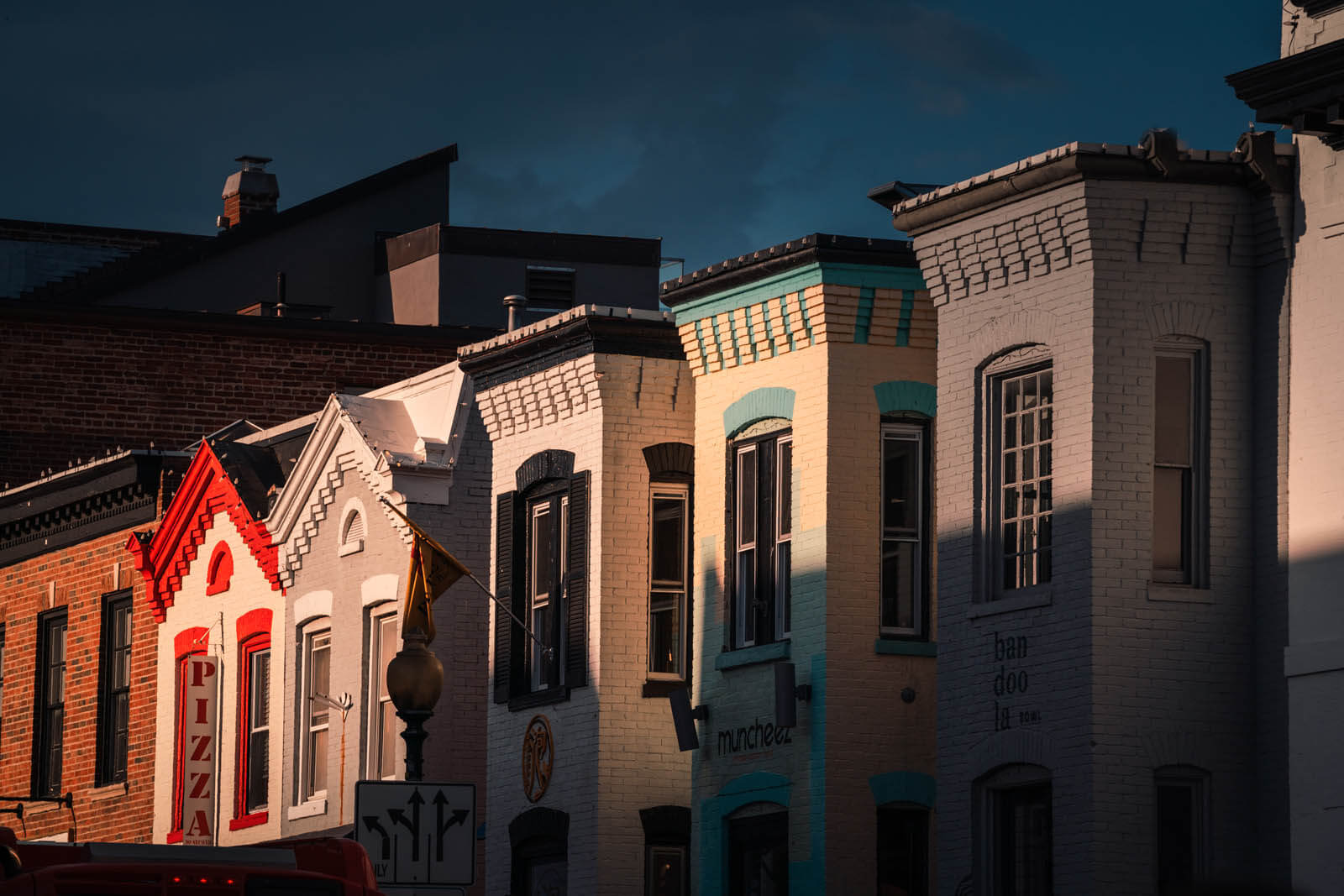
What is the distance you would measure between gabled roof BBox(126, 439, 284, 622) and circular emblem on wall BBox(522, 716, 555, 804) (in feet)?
21.3

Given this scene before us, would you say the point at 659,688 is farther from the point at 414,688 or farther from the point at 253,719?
the point at 253,719

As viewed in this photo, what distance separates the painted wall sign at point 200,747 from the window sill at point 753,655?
1110 cm

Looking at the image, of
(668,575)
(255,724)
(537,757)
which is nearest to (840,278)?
(668,575)

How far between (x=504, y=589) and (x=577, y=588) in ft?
5.01

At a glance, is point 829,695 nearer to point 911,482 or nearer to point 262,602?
point 911,482

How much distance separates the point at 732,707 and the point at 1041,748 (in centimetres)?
464

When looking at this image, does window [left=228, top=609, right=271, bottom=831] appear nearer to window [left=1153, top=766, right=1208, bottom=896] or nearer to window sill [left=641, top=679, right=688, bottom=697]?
window sill [left=641, top=679, right=688, bottom=697]

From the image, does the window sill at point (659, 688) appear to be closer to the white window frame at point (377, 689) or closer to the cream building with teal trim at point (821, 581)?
the cream building with teal trim at point (821, 581)

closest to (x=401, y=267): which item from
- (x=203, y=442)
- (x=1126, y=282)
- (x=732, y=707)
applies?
(x=203, y=442)

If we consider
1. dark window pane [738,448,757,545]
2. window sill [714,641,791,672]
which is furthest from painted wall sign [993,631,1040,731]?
dark window pane [738,448,757,545]

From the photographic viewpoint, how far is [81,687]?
37.7 meters

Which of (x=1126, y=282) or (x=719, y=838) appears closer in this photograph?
(x=1126, y=282)

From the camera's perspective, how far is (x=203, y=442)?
115 feet

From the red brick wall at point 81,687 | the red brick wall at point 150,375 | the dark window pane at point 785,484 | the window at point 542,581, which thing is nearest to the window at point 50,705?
the red brick wall at point 81,687
